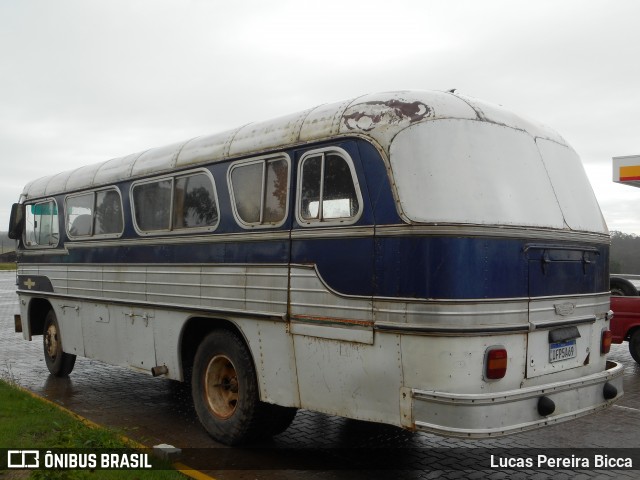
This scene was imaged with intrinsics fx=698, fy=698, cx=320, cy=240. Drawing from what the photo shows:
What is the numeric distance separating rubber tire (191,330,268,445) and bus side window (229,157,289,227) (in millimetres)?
1154

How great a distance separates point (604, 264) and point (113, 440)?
14.9 feet

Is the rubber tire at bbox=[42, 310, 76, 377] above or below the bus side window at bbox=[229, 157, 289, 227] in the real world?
below

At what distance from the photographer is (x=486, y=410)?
4738mm

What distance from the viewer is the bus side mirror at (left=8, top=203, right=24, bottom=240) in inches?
427

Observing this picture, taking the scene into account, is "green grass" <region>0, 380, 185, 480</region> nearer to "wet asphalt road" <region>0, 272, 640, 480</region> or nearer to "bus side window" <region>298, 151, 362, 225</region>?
"wet asphalt road" <region>0, 272, 640, 480</region>

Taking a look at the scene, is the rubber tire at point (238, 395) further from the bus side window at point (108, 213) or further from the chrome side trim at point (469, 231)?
the bus side window at point (108, 213)

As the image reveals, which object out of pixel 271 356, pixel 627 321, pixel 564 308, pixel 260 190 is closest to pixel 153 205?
pixel 260 190

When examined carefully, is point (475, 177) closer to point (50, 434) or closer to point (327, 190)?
point (327, 190)

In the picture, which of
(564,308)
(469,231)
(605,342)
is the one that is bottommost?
(605,342)

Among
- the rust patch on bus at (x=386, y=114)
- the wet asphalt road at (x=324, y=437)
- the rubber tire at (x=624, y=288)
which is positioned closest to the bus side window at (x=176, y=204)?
the rust patch on bus at (x=386, y=114)

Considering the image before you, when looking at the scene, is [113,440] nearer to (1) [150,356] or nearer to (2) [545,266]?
(1) [150,356]

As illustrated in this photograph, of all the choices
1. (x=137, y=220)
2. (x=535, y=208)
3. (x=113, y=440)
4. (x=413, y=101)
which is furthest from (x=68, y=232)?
(x=535, y=208)

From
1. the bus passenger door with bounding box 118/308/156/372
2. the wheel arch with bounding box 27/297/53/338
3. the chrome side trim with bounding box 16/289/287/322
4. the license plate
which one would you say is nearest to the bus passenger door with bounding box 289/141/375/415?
the chrome side trim with bounding box 16/289/287/322

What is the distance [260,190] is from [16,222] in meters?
6.22
